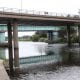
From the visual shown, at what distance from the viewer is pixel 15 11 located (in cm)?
4759

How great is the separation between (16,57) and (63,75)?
13.0 m

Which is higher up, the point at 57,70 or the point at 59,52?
the point at 59,52

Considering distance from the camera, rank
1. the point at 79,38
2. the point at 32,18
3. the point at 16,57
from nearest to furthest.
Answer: the point at 16,57 < the point at 32,18 < the point at 79,38

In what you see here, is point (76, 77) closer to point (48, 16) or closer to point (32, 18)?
point (32, 18)

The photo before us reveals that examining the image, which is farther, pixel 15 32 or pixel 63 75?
pixel 15 32

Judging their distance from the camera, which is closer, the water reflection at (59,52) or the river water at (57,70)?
the river water at (57,70)

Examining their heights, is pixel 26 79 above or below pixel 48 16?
below

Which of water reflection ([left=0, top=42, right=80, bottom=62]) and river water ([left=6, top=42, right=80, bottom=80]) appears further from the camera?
water reflection ([left=0, top=42, right=80, bottom=62])

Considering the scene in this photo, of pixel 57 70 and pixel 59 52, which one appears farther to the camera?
pixel 59 52

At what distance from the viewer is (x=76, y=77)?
2994 centimetres

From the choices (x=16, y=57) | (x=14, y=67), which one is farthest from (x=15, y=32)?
(x=14, y=67)

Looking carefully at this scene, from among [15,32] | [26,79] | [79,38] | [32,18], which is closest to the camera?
[26,79]

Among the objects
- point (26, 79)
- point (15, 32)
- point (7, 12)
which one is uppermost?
point (7, 12)

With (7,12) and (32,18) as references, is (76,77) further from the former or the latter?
(32,18)
